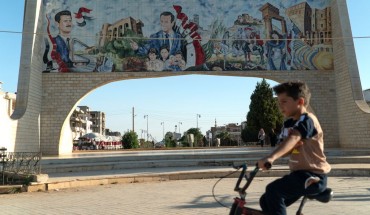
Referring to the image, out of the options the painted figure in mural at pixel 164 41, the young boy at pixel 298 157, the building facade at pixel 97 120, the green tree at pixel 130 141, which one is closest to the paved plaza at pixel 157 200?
the young boy at pixel 298 157

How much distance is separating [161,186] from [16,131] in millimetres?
11377

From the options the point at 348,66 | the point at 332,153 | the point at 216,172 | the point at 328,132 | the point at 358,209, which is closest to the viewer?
the point at 358,209

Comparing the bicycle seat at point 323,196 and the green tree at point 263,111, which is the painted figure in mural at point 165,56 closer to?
the green tree at point 263,111

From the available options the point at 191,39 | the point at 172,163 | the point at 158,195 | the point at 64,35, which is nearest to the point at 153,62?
the point at 191,39

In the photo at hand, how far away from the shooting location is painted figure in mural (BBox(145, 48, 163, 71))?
70.4ft

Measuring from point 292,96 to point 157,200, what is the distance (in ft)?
15.6

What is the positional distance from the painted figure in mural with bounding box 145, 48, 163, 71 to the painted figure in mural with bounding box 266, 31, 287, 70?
592 centimetres

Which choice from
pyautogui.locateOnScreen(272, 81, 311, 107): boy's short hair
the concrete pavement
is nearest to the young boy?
pyautogui.locateOnScreen(272, 81, 311, 107): boy's short hair

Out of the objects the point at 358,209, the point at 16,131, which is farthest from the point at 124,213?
the point at 16,131

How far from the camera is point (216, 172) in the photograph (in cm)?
1113

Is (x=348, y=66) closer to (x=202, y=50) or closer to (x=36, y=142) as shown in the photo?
(x=202, y=50)

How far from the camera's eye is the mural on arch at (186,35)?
70.5 feet

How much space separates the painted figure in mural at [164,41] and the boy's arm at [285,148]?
62.7 feet

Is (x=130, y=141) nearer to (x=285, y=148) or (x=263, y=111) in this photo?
(x=263, y=111)
